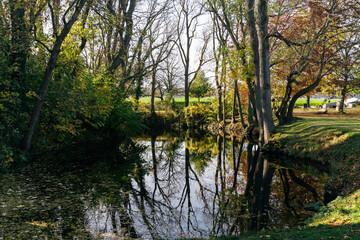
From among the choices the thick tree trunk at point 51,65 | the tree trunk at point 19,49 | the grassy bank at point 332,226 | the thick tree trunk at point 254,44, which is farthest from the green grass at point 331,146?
the tree trunk at point 19,49

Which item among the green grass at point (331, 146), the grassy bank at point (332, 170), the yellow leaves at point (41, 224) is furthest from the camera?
the green grass at point (331, 146)

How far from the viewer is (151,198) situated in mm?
8562

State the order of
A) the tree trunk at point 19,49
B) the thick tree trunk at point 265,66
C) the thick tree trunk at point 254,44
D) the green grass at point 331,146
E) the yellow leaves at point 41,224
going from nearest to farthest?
the yellow leaves at point 41,224
the green grass at point 331,146
the tree trunk at point 19,49
the thick tree trunk at point 265,66
the thick tree trunk at point 254,44

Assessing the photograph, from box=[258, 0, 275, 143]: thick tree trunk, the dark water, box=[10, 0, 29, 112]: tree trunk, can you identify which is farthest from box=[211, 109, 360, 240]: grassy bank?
box=[10, 0, 29, 112]: tree trunk

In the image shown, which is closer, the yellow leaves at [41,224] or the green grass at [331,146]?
the yellow leaves at [41,224]

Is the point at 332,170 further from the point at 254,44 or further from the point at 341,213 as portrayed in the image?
the point at 254,44

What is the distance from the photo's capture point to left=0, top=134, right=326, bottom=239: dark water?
241 inches

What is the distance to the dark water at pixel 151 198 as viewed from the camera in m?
6.13

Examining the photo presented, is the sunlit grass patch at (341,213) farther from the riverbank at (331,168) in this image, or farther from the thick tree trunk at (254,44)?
the thick tree trunk at (254,44)

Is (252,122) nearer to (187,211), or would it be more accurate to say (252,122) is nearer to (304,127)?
(304,127)

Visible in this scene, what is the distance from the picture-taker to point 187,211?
746 centimetres

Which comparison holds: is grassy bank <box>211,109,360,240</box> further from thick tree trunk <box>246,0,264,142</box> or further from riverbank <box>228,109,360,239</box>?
thick tree trunk <box>246,0,264,142</box>

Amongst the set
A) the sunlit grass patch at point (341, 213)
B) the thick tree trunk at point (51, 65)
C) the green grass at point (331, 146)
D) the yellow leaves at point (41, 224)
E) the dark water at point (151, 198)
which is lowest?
the dark water at point (151, 198)

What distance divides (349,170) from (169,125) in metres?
28.4
